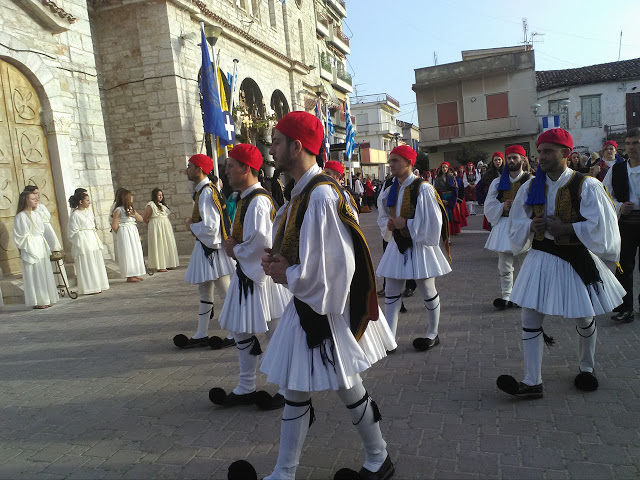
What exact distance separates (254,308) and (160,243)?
8480mm

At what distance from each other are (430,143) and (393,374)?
120 ft

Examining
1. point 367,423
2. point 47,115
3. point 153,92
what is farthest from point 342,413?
point 153,92

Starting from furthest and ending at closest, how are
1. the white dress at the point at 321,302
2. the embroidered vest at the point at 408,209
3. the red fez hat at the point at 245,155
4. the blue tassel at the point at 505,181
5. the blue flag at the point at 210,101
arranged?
the blue flag at the point at 210,101, the blue tassel at the point at 505,181, the embroidered vest at the point at 408,209, the red fez hat at the point at 245,155, the white dress at the point at 321,302

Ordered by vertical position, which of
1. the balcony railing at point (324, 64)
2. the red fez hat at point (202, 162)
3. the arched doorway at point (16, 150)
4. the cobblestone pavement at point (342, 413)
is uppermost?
the balcony railing at point (324, 64)

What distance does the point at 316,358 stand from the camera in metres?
2.54

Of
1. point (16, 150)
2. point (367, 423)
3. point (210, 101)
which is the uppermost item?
point (210, 101)

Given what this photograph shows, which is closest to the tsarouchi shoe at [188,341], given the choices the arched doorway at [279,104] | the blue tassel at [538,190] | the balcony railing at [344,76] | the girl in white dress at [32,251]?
the blue tassel at [538,190]

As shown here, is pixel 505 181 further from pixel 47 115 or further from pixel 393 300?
pixel 47 115

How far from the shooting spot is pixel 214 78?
12.5m

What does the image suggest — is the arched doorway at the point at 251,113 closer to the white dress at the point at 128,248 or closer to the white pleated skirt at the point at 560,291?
the white dress at the point at 128,248

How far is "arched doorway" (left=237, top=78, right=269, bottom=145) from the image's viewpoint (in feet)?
54.8

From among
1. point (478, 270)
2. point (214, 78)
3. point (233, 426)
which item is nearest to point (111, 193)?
point (214, 78)

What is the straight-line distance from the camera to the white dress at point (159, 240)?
1166 centimetres

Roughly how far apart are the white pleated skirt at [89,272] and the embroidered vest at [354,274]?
8159 mm
